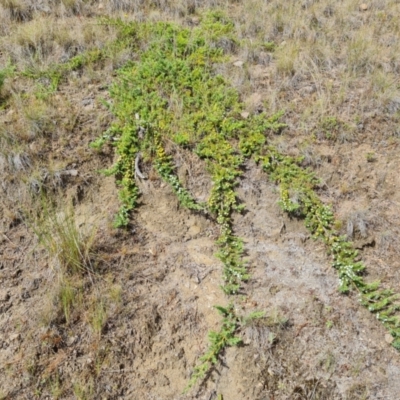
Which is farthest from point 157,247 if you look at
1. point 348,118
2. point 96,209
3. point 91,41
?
point 91,41

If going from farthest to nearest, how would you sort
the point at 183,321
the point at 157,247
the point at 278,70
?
the point at 278,70, the point at 157,247, the point at 183,321

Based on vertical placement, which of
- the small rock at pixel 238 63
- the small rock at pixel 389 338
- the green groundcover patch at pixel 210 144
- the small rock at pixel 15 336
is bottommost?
the small rock at pixel 389 338

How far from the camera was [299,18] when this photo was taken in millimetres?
5371

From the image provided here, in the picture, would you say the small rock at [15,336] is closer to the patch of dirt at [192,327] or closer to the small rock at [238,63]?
the patch of dirt at [192,327]

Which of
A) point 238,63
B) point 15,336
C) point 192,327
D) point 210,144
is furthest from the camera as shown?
point 238,63

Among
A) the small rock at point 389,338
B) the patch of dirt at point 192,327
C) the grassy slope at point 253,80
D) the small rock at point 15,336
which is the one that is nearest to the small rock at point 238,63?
the grassy slope at point 253,80

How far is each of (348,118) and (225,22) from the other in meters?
2.12

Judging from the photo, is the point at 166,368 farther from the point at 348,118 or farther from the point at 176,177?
the point at 348,118

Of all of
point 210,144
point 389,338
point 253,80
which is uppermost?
point 253,80

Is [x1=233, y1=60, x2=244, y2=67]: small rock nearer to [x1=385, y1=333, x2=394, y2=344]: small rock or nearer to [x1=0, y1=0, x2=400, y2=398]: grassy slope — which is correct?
[x1=0, y1=0, x2=400, y2=398]: grassy slope

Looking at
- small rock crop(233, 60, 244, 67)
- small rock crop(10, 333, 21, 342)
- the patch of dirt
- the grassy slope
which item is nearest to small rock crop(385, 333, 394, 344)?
the patch of dirt

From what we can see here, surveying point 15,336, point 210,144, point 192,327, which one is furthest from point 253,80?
point 15,336

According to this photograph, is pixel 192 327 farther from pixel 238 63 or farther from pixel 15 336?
pixel 238 63

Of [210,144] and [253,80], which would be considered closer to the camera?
[210,144]
